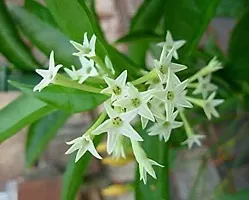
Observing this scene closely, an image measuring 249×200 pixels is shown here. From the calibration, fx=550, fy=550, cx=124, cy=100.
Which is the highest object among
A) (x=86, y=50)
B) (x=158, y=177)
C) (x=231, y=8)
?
(x=231, y=8)

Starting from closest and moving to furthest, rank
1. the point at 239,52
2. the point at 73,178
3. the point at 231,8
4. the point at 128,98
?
the point at 128,98, the point at 73,178, the point at 239,52, the point at 231,8

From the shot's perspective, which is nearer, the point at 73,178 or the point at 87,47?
the point at 87,47

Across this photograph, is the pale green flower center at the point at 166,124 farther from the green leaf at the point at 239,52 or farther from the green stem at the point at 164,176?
the green leaf at the point at 239,52

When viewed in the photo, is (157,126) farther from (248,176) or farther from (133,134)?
(248,176)

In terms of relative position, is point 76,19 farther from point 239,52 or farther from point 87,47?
point 239,52

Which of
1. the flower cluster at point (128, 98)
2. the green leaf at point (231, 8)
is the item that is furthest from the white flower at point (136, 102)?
the green leaf at point (231, 8)

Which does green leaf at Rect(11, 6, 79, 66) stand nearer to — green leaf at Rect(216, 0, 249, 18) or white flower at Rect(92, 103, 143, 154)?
white flower at Rect(92, 103, 143, 154)

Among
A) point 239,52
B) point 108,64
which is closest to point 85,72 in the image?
point 108,64
